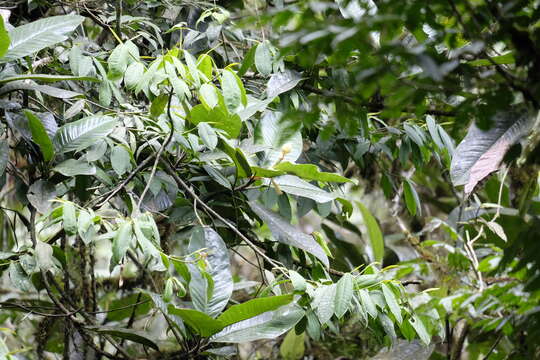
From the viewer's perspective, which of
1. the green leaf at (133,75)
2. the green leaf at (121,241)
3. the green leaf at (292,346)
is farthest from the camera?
the green leaf at (292,346)

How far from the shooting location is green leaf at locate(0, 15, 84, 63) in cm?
130

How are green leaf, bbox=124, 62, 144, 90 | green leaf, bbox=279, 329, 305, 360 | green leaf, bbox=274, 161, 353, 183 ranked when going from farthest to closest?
green leaf, bbox=279, 329, 305, 360
green leaf, bbox=274, 161, 353, 183
green leaf, bbox=124, 62, 144, 90

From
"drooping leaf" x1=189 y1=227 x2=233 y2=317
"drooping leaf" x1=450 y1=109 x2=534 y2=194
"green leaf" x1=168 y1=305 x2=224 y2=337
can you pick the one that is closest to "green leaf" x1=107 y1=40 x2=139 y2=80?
"drooping leaf" x1=189 y1=227 x2=233 y2=317

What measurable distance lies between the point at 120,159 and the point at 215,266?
289 mm

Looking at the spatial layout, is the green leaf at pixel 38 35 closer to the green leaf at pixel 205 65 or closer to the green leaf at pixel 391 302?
the green leaf at pixel 205 65

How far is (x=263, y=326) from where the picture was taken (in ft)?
4.17

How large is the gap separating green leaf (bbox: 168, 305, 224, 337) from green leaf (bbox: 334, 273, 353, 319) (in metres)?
0.25

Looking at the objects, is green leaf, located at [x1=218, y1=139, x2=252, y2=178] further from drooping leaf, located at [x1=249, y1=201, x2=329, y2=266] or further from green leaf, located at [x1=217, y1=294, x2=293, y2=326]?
green leaf, located at [x1=217, y1=294, x2=293, y2=326]

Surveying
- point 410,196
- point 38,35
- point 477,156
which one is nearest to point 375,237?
point 410,196

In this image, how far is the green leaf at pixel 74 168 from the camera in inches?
49.4

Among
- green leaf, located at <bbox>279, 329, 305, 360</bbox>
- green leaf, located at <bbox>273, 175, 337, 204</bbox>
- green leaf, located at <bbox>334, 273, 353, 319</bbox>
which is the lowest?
green leaf, located at <bbox>279, 329, 305, 360</bbox>

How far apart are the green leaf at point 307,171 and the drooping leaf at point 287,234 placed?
0.41 ft

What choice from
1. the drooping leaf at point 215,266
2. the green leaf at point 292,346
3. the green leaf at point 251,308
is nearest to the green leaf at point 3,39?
the drooping leaf at point 215,266

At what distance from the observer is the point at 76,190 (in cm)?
137
